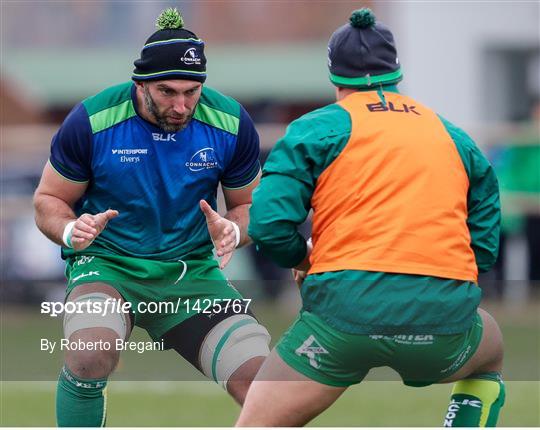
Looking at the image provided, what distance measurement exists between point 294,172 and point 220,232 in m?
1.27

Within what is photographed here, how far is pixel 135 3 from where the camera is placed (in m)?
25.1

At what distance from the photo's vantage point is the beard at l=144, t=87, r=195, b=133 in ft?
23.1

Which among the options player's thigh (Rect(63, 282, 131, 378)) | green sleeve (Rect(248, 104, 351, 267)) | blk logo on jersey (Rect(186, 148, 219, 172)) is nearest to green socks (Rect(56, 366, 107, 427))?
player's thigh (Rect(63, 282, 131, 378))

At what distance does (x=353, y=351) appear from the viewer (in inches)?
223

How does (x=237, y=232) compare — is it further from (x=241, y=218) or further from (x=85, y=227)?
(x=85, y=227)

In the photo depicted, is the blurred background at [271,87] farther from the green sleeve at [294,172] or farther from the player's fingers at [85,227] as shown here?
the green sleeve at [294,172]

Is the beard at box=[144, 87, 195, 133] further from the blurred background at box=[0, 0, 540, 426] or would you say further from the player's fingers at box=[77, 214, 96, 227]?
the blurred background at box=[0, 0, 540, 426]

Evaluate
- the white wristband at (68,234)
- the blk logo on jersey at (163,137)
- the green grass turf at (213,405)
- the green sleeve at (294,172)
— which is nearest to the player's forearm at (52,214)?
the white wristband at (68,234)

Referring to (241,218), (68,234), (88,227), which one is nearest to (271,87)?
(241,218)

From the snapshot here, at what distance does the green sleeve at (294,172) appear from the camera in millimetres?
5656

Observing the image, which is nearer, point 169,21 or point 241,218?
point 169,21

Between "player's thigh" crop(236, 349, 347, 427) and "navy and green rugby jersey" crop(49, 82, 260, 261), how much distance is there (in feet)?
5.14

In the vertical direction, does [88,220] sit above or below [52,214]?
above

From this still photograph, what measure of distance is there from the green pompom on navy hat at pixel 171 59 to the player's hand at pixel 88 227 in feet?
2.36
